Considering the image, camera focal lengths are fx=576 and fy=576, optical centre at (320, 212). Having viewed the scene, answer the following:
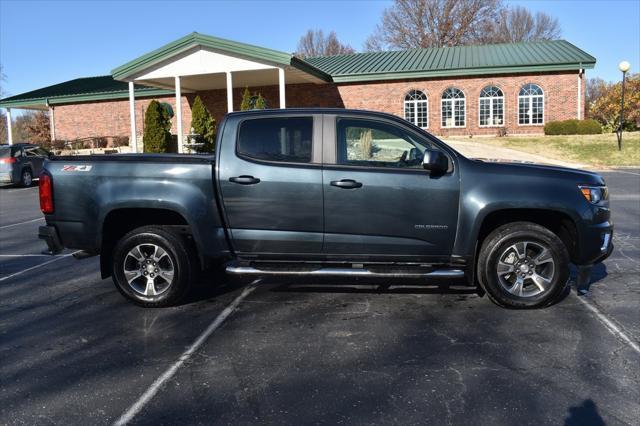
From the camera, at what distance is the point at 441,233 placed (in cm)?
539

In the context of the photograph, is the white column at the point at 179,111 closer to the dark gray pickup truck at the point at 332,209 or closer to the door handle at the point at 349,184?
the dark gray pickup truck at the point at 332,209

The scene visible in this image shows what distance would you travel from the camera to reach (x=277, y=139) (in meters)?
5.66

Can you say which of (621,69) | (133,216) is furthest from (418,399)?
(621,69)

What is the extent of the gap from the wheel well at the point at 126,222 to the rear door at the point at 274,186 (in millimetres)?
678

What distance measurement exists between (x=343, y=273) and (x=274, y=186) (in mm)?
1049

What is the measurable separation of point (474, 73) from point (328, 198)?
92.3 feet

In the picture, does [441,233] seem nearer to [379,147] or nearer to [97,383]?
[379,147]

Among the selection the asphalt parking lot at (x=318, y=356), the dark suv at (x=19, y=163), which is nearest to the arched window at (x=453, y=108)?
the dark suv at (x=19, y=163)

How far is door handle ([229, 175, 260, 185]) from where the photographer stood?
5480 mm

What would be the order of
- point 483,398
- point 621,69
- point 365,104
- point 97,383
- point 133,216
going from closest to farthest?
point 483,398 → point 97,383 → point 133,216 → point 621,69 → point 365,104

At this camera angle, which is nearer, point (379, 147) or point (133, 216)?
point (379, 147)

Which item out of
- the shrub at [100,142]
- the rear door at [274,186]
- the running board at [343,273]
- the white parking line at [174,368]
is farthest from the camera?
the shrub at [100,142]

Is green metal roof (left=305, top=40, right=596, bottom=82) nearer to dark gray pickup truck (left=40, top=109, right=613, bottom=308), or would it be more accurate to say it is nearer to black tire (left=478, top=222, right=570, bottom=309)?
dark gray pickup truck (left=40, top=109, right=613, bottom=308)

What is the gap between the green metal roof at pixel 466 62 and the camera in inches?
1201
